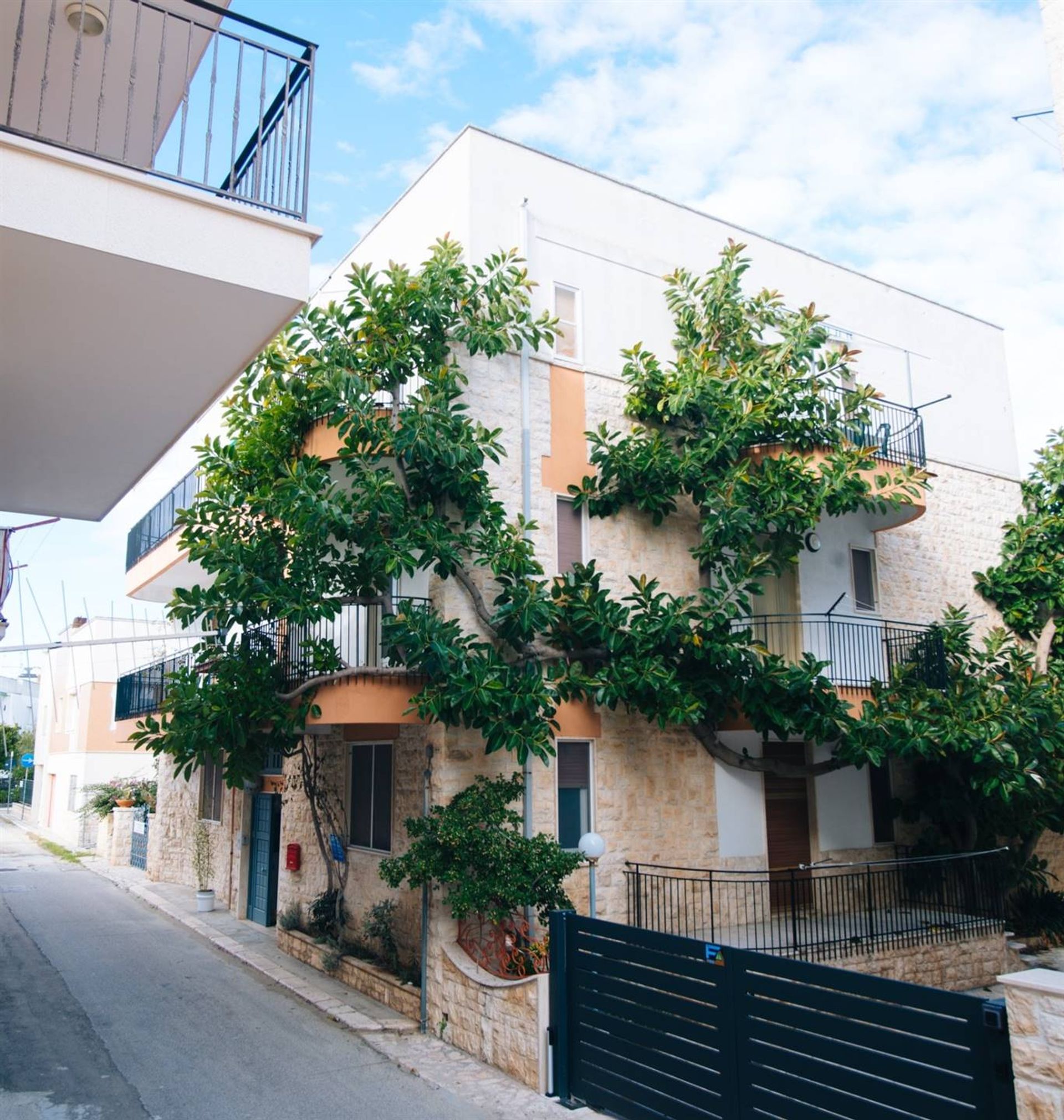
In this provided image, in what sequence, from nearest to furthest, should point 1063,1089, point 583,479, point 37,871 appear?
point 1063,1089, point 583,479, point 37,871

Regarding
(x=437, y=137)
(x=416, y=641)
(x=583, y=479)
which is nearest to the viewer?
(x=416, y=641)

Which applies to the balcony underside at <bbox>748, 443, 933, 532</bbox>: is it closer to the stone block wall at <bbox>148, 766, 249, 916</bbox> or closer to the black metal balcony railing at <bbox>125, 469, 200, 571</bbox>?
the black metal balcony railing at <bbox>125, 469, 200, 571</bbox>

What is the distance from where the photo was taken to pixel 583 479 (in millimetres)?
12586

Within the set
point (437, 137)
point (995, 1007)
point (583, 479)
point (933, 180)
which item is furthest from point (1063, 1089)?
point (437, 137)

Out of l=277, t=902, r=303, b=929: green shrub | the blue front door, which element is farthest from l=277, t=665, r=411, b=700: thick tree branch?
the blue front door

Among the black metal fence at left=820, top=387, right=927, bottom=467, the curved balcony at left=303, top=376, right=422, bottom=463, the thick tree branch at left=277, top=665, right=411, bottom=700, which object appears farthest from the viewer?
the black metal fence at left=820, top=387, right=927, bottom=467

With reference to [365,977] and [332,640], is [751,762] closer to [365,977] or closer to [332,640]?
[365,977]

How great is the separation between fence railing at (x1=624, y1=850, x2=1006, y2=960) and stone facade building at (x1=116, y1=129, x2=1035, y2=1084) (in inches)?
10.7

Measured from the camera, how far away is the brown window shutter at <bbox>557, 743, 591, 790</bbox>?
11852mm

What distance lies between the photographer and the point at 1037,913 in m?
15.2

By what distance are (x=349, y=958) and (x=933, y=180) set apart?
12.2 m

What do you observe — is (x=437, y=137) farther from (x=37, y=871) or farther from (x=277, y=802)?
(x=37, y=871)

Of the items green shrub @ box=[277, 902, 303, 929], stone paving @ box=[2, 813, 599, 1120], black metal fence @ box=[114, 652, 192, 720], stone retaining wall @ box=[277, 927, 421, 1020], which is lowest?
stone paving @ box=[2, 813, 599, 1120]

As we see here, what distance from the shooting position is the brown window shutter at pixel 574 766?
11.9m
